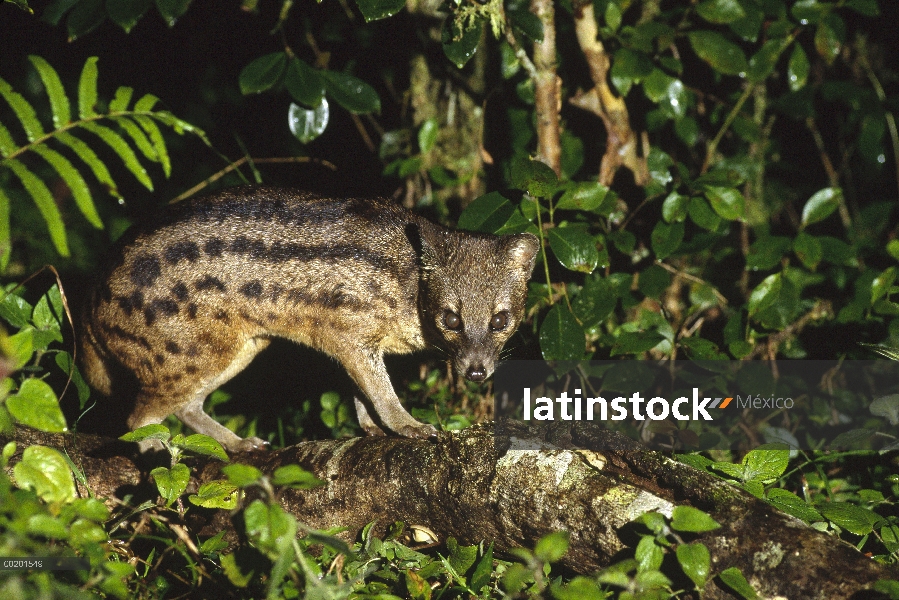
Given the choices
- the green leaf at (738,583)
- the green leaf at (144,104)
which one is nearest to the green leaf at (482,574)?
the green leaf at (738,583)

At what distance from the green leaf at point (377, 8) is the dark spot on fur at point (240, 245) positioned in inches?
66.8

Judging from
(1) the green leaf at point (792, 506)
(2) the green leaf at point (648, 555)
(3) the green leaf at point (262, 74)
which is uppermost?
(3) the green leaf at point (262, 74)

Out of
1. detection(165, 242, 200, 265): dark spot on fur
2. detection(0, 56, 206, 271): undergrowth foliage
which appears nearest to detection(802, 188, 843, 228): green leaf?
detection(165, 242, 200, 265): dark spot on fur

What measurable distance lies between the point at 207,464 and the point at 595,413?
310 centimetres

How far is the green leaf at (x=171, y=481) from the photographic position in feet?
13.2

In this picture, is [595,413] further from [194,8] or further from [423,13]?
[194,8]

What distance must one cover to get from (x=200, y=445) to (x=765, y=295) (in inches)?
175

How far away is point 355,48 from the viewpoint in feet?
26.5

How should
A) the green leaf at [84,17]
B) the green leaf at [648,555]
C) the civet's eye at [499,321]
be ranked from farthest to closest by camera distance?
the civet's eye at [499,321] < the green leaf at [84,17] < the green leaf at [648,555]

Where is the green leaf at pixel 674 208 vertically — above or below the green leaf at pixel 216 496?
above

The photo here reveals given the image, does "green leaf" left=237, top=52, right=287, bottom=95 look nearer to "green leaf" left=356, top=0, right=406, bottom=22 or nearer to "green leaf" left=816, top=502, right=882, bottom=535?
"green leaf" left=356, top=0, right=406, bottom=22

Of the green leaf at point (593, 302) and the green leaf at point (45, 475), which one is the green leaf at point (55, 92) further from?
the green leaf at point (593, 302)

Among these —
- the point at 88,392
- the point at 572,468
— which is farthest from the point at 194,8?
the point at 572,468

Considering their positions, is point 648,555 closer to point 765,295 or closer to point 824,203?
point 765,295
